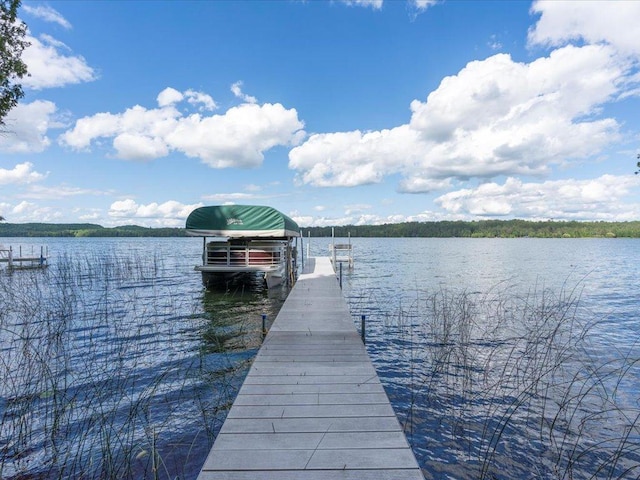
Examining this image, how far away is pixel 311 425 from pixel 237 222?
1122cm

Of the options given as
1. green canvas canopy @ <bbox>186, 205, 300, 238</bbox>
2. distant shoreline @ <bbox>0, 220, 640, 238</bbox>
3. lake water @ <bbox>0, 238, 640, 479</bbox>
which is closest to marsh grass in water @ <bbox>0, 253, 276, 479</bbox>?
lake water @ <bbox>0, 238, 640, 479</bbox>

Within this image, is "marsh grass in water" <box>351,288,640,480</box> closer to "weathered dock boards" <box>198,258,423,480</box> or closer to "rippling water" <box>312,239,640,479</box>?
"rippling water" <box>312,239,640,479</box>

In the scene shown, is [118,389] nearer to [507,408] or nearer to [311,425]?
[311,425]

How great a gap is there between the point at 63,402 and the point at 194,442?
2.30m

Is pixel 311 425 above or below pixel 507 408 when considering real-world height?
above

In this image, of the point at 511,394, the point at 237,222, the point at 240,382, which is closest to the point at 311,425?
the point at 240,382

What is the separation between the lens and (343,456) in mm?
2885

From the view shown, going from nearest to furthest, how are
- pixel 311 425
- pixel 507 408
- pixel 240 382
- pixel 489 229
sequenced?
pixel 311 425
pixel 507 408
pixel 240 382
pixel 489 229

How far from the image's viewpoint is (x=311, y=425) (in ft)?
11.1

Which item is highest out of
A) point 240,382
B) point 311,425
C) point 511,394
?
point 311,425

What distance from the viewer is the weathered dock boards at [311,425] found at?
2.73m

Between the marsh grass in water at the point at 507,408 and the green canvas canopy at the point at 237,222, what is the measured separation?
6334mm

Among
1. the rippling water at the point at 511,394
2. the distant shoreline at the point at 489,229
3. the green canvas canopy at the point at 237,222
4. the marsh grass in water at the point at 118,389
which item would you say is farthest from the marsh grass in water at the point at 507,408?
the distant shoreline at the point at 489,229

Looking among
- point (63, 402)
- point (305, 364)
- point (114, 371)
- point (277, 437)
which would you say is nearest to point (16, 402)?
point (63, 402)
